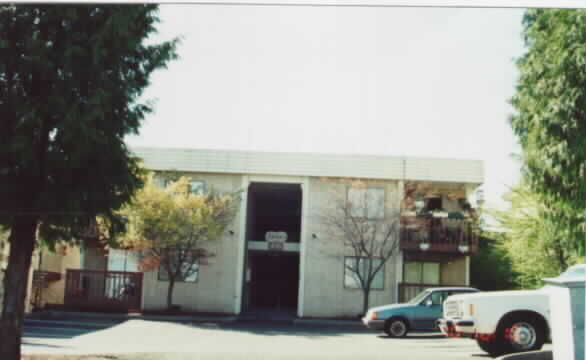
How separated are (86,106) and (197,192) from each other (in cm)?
556

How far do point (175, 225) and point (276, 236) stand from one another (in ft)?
7.66

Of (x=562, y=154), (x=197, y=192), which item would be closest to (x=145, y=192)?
(x=197, y=192)

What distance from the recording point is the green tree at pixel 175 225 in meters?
9.41

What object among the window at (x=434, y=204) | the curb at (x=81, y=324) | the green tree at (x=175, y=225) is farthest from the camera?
the window at (x=434, y=204)

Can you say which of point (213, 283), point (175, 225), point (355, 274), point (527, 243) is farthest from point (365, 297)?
point (175, 225)

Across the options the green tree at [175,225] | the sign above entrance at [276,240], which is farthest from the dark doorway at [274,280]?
the green tree at [175,225]

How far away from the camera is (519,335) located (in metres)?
7.00

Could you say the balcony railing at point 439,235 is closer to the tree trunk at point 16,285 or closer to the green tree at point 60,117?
the green tree at point 60,117

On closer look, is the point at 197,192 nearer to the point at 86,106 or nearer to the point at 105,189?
the point at 105,189

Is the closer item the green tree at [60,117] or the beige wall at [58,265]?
the green tree at [60,117]

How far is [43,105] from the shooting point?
21.7 ft

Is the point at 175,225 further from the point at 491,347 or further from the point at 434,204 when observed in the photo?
the point at 491,347

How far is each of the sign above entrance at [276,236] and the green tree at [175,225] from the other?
1101mm

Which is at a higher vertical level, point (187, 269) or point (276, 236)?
point (276, 236)
